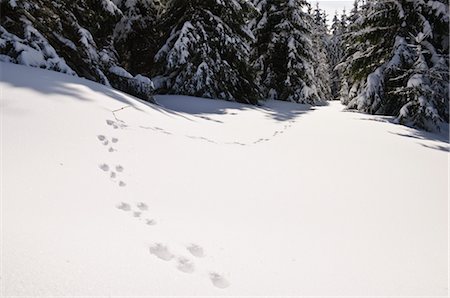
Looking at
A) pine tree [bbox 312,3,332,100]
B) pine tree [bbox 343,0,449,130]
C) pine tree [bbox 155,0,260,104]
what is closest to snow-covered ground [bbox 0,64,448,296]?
pine tree [bbox 343,0,449,130]

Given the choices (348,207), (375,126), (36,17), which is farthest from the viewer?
(375,126)

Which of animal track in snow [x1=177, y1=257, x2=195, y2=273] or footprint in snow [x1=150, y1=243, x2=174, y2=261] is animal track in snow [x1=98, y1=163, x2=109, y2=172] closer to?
footprint in snow [x1=150, y1=243, x2=174, y2=261]

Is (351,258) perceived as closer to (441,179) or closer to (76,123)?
(441,179)

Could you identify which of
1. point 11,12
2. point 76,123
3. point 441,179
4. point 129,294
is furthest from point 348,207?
point 11,12

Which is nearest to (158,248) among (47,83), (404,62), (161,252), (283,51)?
(161,252)

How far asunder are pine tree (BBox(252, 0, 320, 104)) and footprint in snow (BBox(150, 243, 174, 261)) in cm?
1684

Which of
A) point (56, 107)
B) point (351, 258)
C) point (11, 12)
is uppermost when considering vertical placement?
point (11, 12)

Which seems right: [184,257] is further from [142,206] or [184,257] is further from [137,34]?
[137,34]

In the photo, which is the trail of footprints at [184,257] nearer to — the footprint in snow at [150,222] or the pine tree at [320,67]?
the footprint in snow at [150,222]

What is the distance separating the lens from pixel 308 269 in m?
2.37

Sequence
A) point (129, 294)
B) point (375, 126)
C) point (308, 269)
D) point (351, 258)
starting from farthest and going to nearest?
point (375, 126), point (351, 258), point (308, 269), point (129, 294)

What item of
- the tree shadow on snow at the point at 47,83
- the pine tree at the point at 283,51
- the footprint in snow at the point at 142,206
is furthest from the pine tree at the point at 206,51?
the footprint in snow at the point at 142,206

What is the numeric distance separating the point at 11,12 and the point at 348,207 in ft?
22.7

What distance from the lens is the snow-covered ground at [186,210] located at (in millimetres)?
2066
